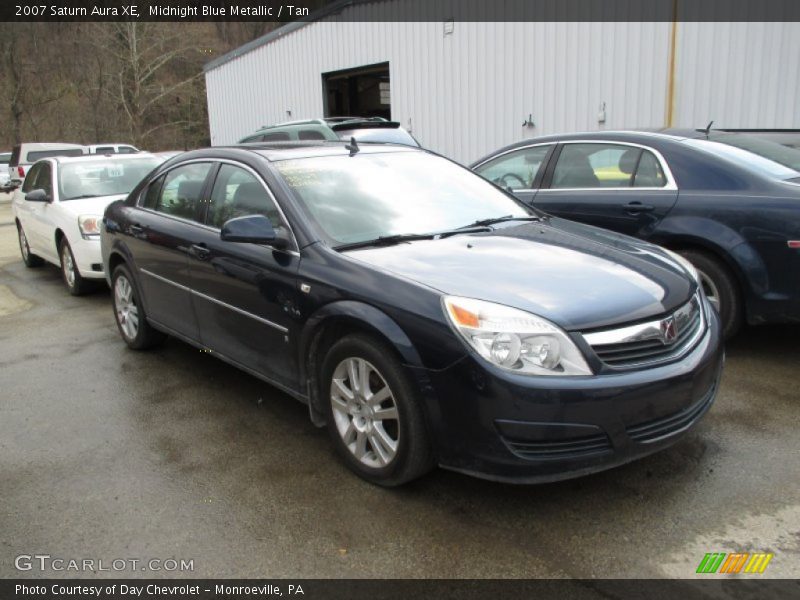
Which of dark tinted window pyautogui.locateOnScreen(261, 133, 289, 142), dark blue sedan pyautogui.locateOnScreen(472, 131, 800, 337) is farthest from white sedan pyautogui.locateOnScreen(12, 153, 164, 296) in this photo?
dark blue sedan pyautogui.locateOnScreen(472, 131, 800, 337)

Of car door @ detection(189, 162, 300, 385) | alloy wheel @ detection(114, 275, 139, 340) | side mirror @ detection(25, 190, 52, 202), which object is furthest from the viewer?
side mirror @ detection(25, 190, 52, 202)

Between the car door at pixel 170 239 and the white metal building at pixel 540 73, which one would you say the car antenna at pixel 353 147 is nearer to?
the car door at pixel 170 239

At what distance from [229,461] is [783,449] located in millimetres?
2791

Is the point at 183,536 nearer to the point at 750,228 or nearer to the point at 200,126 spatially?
the point at 750,228

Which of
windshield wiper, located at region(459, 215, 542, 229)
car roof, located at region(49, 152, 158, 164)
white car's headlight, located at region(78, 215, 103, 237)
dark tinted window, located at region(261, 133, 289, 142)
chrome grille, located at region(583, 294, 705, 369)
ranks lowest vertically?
chrome grille, located at region(583, 294, 705, 369)

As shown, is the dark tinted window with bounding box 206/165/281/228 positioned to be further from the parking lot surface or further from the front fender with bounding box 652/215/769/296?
the front fender with bounding box 652/215/769/296

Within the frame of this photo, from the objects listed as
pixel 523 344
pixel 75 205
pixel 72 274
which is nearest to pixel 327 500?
pixel 523 344

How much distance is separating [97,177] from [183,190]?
4.04 m

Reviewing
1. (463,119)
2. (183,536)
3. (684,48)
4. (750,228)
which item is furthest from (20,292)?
(684,48)

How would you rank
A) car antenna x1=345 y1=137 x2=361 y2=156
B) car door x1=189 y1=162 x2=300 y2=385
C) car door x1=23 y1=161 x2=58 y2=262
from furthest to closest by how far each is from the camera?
car door x1=23 y1=161 x2=58 y2=262 → car antenna x1=345 y1=137 x2=361 y2=156 → car door x1=189 y1=162 x2=300 y2=385

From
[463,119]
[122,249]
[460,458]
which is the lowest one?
[460,458]

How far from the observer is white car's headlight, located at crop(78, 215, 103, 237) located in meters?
6.97

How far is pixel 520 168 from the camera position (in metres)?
6.00

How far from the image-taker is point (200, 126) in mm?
40656
